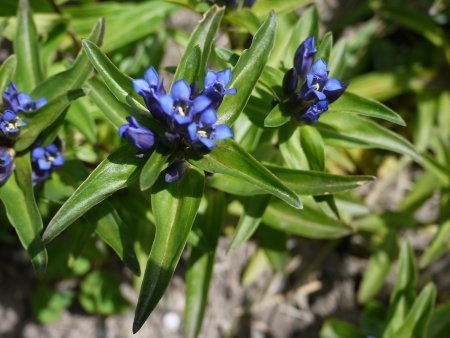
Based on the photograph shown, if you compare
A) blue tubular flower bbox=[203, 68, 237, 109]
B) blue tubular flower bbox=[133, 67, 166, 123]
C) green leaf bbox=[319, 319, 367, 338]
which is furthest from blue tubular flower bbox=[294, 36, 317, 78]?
green leaf bbox=[319, 319, 367, 338]

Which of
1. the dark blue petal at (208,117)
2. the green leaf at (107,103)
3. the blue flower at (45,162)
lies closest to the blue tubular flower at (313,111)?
the dark blue petal at (208,117)

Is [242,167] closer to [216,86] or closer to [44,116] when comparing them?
[216,86]

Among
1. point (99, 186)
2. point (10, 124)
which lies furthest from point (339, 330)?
point (10, 124)

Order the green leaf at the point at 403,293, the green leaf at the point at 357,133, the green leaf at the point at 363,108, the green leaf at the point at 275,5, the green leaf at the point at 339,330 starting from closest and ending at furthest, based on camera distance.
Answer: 1. the green leaf at the point at 363,108
2. the green leaf at the point at 357,133
3. the green leaf at the point at 275,5
4. the green leaf at the point at 403,293
5. the green leaf at the point at 339,330

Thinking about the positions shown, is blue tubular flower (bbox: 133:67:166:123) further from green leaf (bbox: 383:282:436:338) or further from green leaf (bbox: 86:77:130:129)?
green leaf (bbox: 383:282:436:338)

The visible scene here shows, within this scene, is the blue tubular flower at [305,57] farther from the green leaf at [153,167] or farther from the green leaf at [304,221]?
the green leaf at [304,221]
